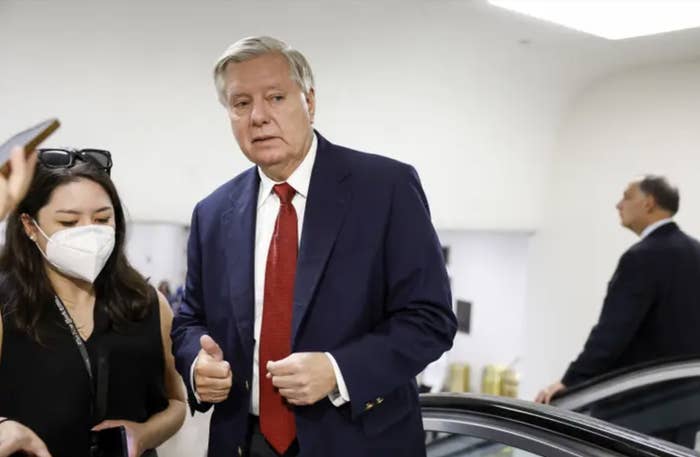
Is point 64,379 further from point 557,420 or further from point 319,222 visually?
point 557,420

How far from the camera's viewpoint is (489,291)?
933cm

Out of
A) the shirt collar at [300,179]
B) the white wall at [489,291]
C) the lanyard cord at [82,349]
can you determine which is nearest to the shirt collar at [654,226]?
the white wall at [489,291]

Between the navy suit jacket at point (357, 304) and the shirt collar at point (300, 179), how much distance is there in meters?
0.03

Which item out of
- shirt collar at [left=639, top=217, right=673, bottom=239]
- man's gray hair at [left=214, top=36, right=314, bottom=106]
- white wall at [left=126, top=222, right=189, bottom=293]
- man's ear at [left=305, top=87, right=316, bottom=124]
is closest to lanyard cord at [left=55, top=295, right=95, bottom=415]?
man's gray hair at [left=214, top=36, right=314, bottom=106]

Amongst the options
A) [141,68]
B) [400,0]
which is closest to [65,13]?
[141,68]

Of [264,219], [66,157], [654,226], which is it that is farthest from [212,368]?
[654,226]

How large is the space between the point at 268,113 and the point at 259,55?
0.54ft

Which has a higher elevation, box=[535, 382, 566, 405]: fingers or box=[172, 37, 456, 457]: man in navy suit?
box=[172, 37, 456, 457]: man in navy suit

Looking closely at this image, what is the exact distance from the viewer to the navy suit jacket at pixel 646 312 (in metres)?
4.47

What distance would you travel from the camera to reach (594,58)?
638 cm

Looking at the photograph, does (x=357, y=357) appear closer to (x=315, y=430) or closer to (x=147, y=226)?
(x=315, y=430)

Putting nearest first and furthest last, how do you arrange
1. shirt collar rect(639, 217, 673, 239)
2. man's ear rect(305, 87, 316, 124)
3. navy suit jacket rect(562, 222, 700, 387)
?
man's ear rect(305, 87, 316, 124), navy suit jacket rect(562, 222, 700, 387), shirt collar rect(639, 217, 673, 239)

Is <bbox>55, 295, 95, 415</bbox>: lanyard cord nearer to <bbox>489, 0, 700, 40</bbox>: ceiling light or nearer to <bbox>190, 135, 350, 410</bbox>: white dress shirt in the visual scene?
<bbox>190, 135, 350, 410</bbox>: white dress shirt

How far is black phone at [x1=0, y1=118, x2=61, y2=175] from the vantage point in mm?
1424
